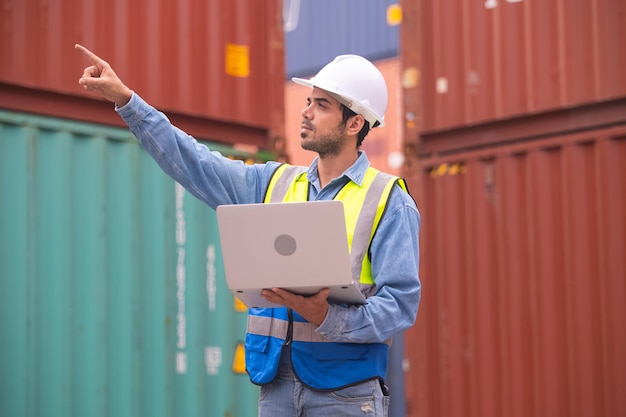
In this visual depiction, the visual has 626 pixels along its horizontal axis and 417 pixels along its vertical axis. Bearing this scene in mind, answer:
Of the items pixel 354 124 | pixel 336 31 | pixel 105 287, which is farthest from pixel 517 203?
pixel 336 31

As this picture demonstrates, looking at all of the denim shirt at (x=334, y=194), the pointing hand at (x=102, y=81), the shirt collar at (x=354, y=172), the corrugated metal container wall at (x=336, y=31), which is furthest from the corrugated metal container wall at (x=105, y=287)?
the corrugated metal container wall at (x=336, y=31)

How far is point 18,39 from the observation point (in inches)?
217

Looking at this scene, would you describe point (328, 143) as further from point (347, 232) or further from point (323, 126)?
point (347, 232)

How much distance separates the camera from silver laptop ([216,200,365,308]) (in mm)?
2662

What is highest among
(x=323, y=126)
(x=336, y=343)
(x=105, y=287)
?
(x=323, y=126)

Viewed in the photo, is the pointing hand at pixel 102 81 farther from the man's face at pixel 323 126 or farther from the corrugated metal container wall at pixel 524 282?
the corrugated metal container wall at pixel 524 282

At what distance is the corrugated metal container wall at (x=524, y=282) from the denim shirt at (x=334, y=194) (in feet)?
10.7

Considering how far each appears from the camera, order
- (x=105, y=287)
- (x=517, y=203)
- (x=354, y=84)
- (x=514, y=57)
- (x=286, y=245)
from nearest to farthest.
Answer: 1. (x=286, y=245)
2. (x=354, y=84)
3. (x=105, y=287)
4. (x=517, y=203)
5. (x=514, y=57)

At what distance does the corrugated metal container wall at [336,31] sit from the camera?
12391 mm

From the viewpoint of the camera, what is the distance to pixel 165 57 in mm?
6512

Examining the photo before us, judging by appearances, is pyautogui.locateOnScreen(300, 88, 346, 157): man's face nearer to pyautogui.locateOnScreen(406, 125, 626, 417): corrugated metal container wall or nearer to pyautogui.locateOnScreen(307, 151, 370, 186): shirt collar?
pyautogui.locateOnScreen(307, 151, 370, 186): shirt collar

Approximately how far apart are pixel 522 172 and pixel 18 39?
3.74 m

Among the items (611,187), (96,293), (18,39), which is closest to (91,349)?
(96,293)

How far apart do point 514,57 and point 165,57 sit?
2695 millimetres
